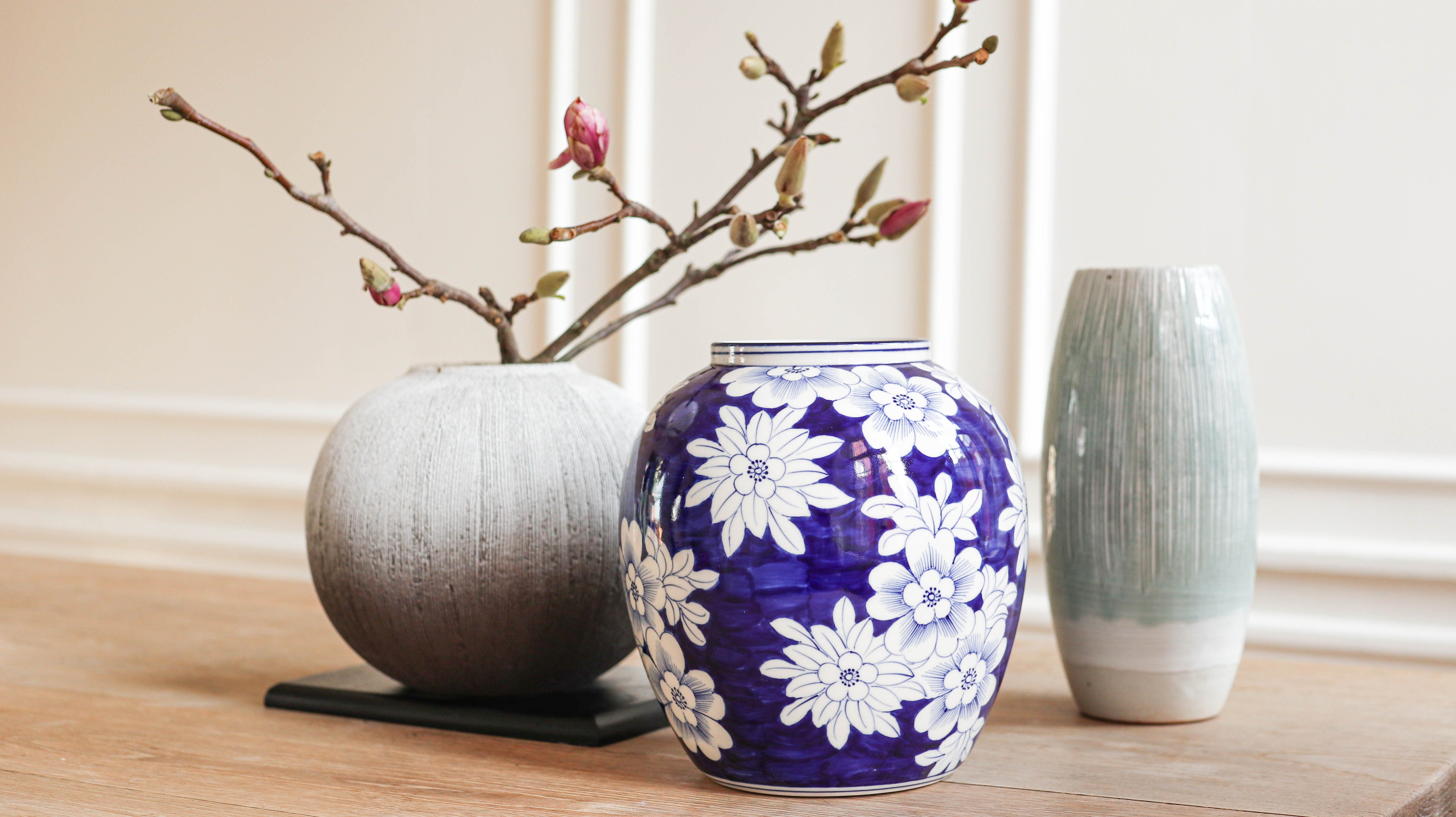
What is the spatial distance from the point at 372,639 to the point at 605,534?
123 mm

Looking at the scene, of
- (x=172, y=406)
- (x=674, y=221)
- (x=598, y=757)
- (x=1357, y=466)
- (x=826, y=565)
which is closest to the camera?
(x=826, y=565)

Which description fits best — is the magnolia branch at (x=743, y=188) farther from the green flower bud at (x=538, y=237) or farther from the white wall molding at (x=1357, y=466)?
the white wall molding at (x=1357, y=466)

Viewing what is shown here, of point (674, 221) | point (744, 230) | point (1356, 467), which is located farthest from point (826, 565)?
point (674, 221)

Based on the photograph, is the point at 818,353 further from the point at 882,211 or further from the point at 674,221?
the point at 674,221

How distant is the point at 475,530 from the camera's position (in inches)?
23.3

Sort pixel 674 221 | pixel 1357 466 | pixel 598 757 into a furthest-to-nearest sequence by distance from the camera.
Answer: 1. pixel 674 221
2. pixel 1357 466
3. pixel 598 757

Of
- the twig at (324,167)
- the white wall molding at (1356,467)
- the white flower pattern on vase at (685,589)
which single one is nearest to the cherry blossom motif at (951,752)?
the white flower pattern on vase at (685,589)

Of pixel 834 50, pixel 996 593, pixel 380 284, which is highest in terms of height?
pixel 834 50

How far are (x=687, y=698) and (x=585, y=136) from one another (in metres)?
0.25

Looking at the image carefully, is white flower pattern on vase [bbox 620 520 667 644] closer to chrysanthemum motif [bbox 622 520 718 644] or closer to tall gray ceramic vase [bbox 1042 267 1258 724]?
chrysanthemum motif [bbox 622 520 718 644]

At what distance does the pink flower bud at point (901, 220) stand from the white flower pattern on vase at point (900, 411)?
12cm

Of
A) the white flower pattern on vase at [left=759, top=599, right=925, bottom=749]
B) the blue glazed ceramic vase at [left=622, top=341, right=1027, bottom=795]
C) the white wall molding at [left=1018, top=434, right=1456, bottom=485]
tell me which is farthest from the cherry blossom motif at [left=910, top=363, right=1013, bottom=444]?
the white wall molding at [left=1018, top=434, right=1456, bottom=485]

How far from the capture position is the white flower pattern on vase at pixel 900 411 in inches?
19.0

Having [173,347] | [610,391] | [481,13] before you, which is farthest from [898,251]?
[173,347]
